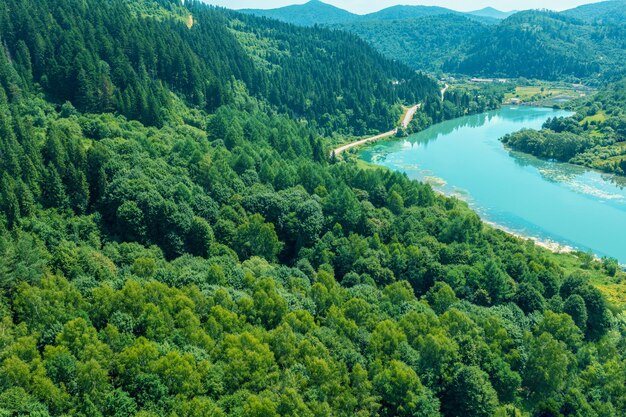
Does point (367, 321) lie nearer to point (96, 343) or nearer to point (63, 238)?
point (96, 343)

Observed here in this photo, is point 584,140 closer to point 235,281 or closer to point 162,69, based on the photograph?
point 162,69

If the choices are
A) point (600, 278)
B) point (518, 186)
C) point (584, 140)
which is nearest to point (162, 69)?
point (518, 186)

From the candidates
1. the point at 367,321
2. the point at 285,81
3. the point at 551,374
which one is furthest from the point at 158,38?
the point at 551,374

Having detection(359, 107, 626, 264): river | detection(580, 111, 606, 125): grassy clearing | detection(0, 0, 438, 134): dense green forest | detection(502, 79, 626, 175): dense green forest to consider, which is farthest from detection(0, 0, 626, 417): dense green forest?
detection(580, 111, 606, 125): grassy clearing

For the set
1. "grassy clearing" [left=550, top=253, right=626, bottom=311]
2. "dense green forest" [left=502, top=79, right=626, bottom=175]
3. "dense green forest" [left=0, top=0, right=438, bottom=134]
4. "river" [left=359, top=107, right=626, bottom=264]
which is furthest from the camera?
"dense green forest" [left=502, top=79, right=626, bottom=175]

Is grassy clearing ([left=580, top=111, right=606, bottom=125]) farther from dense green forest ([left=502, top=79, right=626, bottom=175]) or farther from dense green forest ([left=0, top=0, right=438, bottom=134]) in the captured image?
dense green forest ([left=0, top=0, right=438, bottom=134])

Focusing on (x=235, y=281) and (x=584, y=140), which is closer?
(x=235, y=281)
